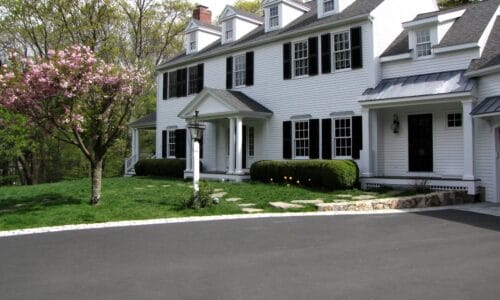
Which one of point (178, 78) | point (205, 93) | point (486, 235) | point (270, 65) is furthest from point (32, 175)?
point (486, 235)

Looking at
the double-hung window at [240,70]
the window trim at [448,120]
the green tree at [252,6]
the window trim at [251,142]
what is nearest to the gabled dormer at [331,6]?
the double-hung window at [240,70]

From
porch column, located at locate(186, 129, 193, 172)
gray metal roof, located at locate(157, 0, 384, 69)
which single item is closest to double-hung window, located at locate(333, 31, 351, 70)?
gray metal roof, located at locate(157, 0, 384, 69)

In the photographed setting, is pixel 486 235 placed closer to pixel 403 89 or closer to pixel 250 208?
pixel 250 208

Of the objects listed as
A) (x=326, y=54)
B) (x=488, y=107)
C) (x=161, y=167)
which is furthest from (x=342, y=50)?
(x=161, y=167)

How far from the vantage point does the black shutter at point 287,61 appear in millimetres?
19234

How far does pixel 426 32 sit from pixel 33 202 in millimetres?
14092

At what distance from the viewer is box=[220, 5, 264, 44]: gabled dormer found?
A: 22497 millimetres

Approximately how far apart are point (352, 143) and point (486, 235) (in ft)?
27.5

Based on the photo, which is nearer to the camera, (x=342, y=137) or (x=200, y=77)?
(x=342, y=137)

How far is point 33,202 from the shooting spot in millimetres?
14445

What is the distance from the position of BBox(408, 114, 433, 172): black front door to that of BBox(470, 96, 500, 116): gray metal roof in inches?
93.9

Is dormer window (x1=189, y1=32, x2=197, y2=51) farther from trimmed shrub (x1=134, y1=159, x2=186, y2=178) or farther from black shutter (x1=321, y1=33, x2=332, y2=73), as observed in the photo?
black shutter (x1=321, y1=33, x2=332, y2=73)

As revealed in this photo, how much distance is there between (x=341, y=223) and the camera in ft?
34.1

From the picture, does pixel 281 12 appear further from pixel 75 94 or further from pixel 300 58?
pixel 75 94
